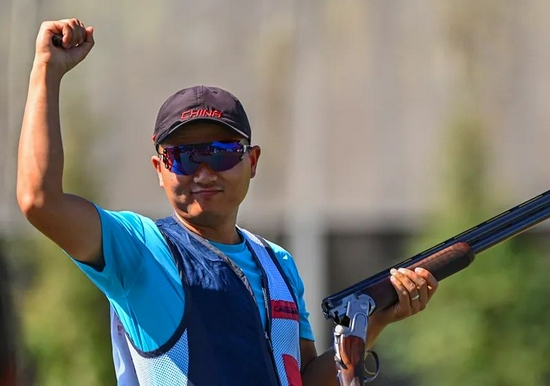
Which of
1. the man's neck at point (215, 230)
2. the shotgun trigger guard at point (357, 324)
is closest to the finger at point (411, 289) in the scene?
the shotgun trigger guard at point (357, 324)

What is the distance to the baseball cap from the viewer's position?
Answer: 3.38 meters

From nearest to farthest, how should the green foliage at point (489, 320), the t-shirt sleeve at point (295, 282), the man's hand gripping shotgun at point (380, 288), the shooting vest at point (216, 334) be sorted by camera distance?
the shooting vest at point (216, 334) < the man's hand gripping shotgun at point (380, 288) < the t-shirt sleeve at point (295, 282) < the green foliage at point (489, 320)

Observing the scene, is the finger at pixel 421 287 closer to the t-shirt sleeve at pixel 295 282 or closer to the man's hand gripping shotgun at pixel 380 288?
the man's hand gripping shotgun at pixel 380 288

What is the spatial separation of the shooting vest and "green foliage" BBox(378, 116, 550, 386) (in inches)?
263

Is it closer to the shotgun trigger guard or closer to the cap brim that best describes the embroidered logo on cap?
the cap brim

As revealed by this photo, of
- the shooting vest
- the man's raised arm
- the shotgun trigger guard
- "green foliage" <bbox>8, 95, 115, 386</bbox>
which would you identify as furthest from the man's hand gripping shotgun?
"green foliage" <bbox>8, 95, 115, 386</bbox>

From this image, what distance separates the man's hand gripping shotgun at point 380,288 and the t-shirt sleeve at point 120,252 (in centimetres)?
69

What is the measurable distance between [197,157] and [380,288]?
2.61 ft

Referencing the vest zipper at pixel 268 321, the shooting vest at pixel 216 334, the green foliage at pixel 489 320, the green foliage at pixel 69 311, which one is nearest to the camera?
the shooting vest at pixel 216 334

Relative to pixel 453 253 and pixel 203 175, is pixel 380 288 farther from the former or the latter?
pixel 203 175

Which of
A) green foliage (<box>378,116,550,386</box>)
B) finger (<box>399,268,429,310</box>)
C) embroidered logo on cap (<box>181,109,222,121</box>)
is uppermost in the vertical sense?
embroidered logo on cap (<box>181,109,222,121</box>)

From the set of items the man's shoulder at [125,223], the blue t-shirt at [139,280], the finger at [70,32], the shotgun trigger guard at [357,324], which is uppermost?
the finger at [70,32]

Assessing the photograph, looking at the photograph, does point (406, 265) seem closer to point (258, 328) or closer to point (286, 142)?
point (258, 328)

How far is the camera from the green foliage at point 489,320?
9.94m
